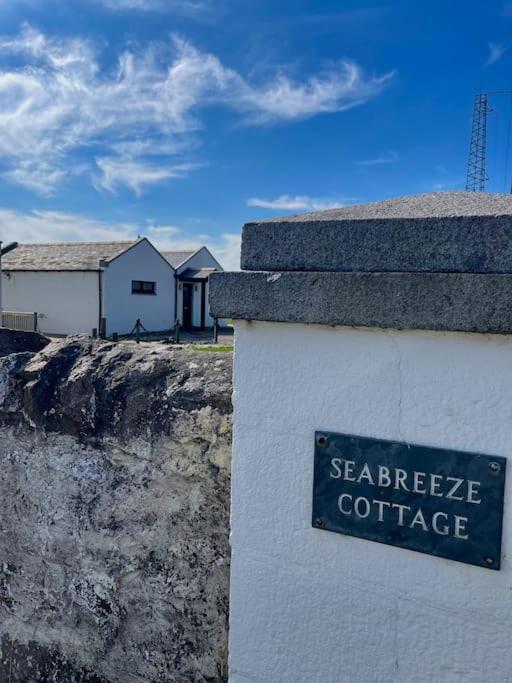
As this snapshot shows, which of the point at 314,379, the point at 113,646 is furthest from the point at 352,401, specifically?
the point at 113,646

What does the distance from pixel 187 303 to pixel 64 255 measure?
6.84 meters

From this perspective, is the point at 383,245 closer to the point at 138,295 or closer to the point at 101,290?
the point at 101,290

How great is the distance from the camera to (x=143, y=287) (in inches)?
1051

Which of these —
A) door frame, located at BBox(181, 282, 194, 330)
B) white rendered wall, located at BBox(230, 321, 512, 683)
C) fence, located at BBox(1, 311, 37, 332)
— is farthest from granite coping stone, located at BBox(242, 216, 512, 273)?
door frame, located at BBox(181, 282, 194, 330)

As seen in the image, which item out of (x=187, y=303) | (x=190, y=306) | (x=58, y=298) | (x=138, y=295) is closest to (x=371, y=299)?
(x=58, y=298)

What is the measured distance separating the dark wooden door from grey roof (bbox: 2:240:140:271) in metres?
4.76

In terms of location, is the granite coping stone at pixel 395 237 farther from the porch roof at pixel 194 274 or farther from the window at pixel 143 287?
the porch roof at pixel 194 274

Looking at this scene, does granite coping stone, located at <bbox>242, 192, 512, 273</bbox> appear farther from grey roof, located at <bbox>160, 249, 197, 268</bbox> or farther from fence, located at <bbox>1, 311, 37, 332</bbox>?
grey roof, located at <bbox>160, 249, 197, 268</bbox>

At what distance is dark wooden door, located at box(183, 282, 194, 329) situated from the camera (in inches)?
1182

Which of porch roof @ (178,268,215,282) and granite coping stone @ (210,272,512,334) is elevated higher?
porch roof @ (178,268,215,282)

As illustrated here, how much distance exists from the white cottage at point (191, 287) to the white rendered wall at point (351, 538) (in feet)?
90.4

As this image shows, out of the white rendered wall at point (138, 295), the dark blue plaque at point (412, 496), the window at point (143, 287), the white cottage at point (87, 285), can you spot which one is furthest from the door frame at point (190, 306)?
the dark blue plaque at point (412, 496)

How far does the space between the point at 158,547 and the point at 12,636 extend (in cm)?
89

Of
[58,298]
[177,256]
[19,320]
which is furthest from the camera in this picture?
[177,256]
